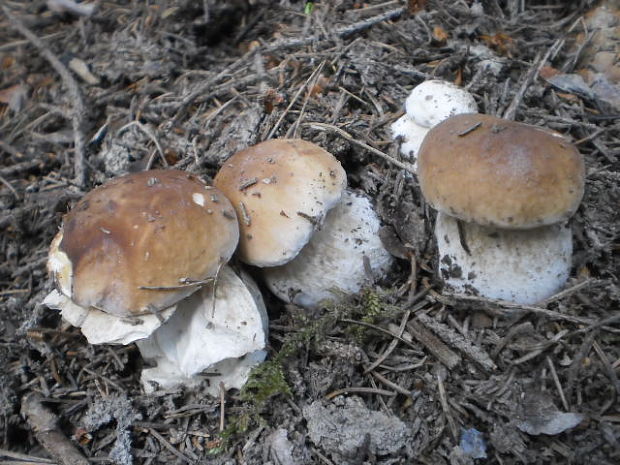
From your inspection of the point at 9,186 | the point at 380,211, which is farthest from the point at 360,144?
the point at 9,186

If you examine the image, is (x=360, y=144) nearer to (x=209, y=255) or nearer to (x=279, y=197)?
(x=279, y=197)

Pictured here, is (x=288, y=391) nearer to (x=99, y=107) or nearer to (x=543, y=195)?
(x=543, y=195)

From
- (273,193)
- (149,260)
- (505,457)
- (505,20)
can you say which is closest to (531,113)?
(505,20)

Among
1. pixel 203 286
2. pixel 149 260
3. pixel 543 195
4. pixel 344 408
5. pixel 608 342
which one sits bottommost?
pixel 344 408

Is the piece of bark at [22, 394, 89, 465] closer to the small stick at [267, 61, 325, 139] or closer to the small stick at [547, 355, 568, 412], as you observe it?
the small stick at [267, 61, 325, 139]

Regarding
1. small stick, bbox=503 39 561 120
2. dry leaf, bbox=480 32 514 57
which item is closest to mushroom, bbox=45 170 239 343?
small stick, bbox=503 39 561 120

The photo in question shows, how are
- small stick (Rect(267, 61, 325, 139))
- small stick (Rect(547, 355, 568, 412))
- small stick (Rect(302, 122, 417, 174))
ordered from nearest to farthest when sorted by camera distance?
small stick (Rect(547, 355, 568, 412))
small stick (Rect(302, 122, 417, 174))
small stick (Rect(267, 61, 325, 139))
